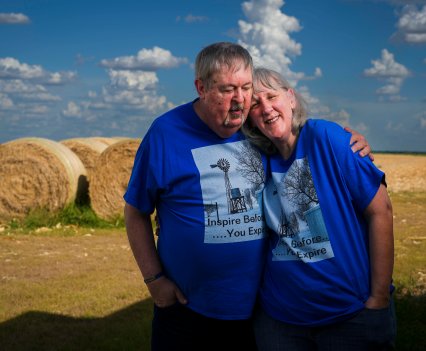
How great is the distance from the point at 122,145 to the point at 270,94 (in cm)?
900

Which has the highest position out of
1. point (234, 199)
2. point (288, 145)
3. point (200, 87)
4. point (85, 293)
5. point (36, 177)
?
point (200, 87)

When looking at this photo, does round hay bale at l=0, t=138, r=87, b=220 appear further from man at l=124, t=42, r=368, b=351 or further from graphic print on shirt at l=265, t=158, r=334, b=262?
graphic print on shirt at l=265, t=158, r=334, b=262

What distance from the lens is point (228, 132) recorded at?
303cm

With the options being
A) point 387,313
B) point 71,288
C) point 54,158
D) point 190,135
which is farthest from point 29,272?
point 387,313

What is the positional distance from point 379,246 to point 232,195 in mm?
761

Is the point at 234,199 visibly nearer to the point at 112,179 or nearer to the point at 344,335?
the point at 344,335

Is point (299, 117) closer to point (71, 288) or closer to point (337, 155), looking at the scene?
point (337, 155)

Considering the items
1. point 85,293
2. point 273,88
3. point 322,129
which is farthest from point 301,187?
point 85,293

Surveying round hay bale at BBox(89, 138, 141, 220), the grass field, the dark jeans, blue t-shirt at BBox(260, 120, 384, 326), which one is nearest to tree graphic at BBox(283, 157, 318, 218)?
blue t-shirt at BBox(260, 120, 384, 326)

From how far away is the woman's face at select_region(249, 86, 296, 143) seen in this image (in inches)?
113

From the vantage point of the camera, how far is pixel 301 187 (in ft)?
9.18

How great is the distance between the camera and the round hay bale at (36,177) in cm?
1153

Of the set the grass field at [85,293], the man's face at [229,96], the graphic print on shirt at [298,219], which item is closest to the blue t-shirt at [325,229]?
Result: the graphic print on shirt at [298,219]

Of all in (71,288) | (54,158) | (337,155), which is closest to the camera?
(337,155)
